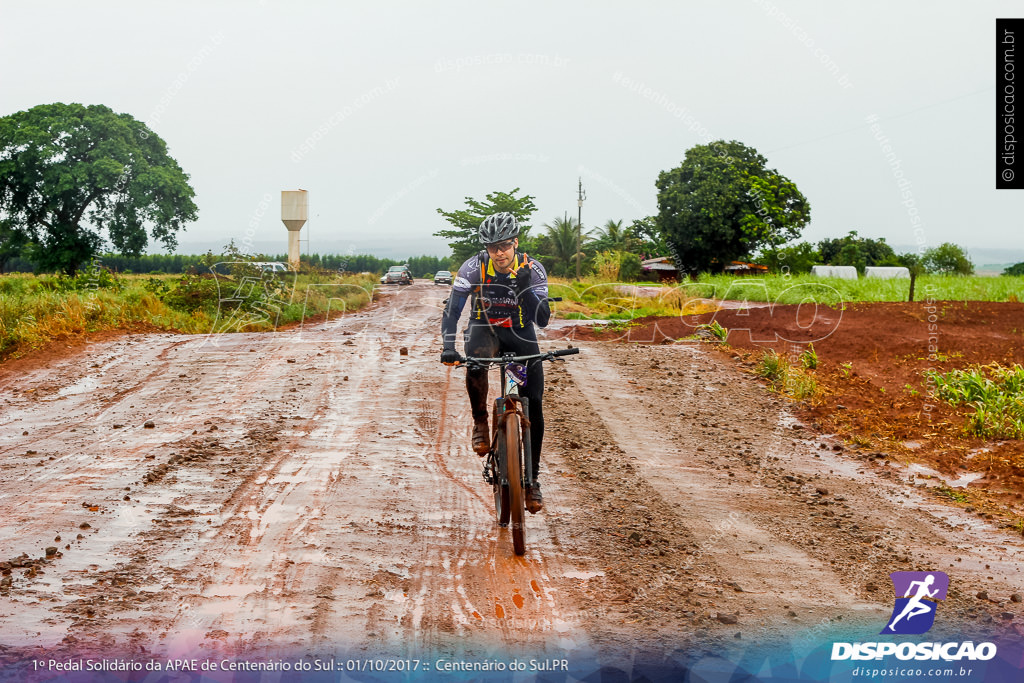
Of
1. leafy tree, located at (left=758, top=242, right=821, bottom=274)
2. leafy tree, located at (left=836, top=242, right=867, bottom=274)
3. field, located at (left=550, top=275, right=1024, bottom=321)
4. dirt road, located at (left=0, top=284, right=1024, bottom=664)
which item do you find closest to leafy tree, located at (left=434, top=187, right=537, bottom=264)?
dirt road, located at (left=0, top=284, right=1024, bottom=664)

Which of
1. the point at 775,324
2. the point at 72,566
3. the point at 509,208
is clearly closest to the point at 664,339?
the point at 775,324

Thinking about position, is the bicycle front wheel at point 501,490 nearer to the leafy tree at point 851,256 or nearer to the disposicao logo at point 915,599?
the disposicao logo at point 915,599

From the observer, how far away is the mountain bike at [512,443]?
4.99m

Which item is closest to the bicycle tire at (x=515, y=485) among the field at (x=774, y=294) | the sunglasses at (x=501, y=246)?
the sunglasses at (x=501, y=246)

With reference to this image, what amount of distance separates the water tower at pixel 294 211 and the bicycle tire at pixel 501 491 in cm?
2988

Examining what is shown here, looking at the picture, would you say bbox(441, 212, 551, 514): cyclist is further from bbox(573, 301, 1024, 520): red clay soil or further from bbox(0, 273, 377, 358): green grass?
bbox(0, 273, 377, 358): green grass

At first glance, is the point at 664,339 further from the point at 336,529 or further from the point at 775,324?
the point at 336,529

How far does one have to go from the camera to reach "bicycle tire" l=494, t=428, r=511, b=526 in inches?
205

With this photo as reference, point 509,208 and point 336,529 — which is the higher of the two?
point 509,208

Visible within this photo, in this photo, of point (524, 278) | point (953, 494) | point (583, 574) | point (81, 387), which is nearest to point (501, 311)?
point (524, 278)

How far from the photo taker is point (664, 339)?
1714 cm

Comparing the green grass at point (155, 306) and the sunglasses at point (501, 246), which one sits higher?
the sunglasses at point (501, 246)

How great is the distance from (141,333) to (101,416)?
825cm

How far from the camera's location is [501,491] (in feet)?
17.6
